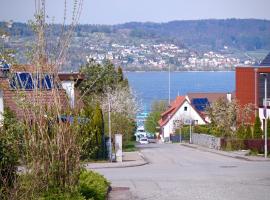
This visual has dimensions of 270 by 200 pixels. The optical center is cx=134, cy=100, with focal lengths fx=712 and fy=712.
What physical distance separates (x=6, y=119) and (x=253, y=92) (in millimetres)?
58432

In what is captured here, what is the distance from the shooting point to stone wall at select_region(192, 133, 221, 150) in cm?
5914

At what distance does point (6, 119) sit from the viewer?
13.7 meters

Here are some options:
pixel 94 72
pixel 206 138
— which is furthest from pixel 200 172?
pixel 206 138

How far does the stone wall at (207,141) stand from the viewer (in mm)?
59144

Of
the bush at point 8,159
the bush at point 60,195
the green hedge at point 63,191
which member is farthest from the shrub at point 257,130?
the bush at point 8,159

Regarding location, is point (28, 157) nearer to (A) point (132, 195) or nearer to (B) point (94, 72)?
(A) point (132, 195)

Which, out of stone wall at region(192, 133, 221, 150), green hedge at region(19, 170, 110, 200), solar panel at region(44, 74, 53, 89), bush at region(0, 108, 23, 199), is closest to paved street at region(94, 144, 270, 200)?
green hedge at region(19, 170, 110, 200)

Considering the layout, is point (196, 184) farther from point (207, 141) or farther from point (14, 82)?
point (207, 141)

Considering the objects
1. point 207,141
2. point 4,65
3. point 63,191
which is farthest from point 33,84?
point 207,141

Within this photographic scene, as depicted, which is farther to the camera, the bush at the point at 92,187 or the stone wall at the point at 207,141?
the stone wall at the point at 207,141

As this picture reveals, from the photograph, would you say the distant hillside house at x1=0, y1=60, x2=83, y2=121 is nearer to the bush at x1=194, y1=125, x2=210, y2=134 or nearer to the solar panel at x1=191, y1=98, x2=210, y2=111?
the bush at x1=194, y1=125, x2=210, y2=134

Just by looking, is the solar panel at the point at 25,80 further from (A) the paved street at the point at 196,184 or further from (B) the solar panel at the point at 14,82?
(A) the paved street at the point at 196,184

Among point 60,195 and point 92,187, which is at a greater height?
point 60,195

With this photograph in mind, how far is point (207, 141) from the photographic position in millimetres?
64688
